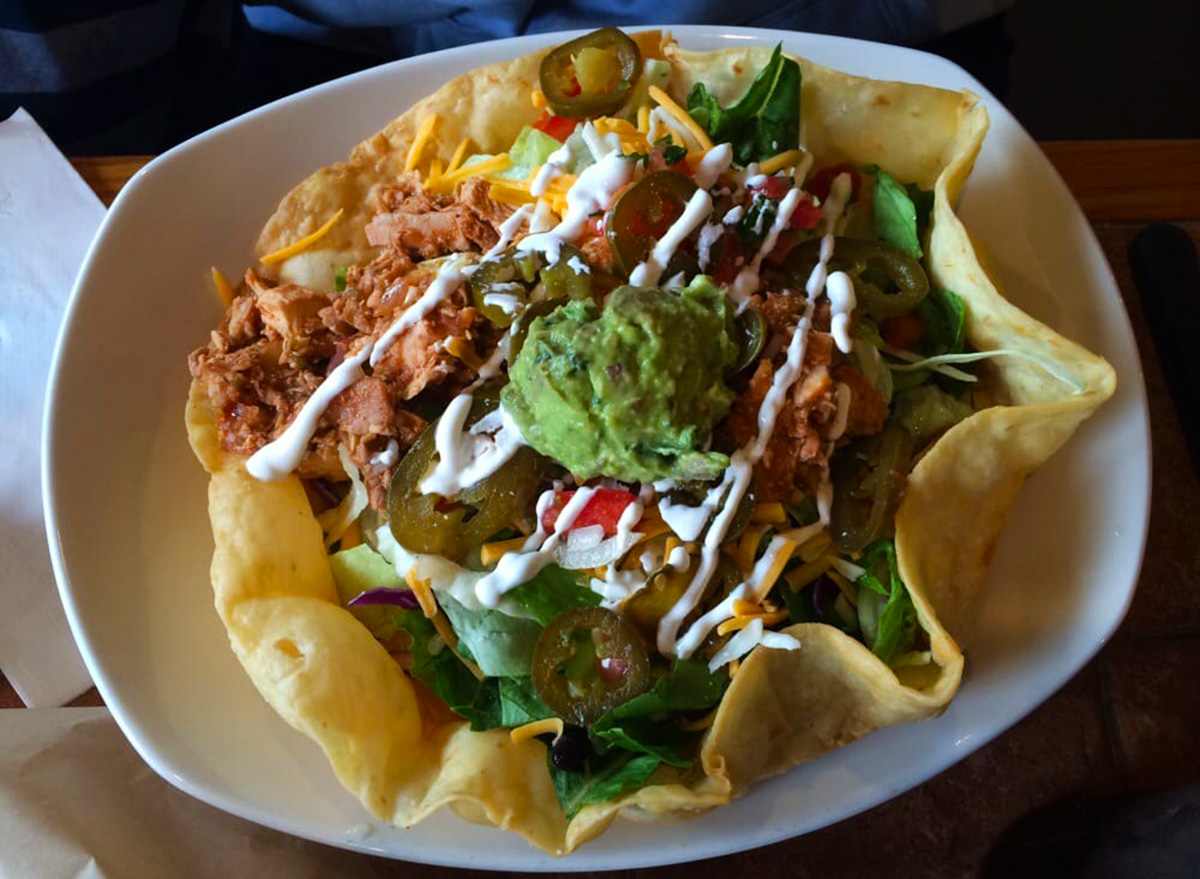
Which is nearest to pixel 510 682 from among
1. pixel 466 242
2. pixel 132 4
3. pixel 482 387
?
pixel 482 387

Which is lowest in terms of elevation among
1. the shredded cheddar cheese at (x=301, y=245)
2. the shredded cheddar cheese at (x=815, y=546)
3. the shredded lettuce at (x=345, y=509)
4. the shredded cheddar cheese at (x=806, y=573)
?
the shredded cheddar cheese at (x=806, y=573)

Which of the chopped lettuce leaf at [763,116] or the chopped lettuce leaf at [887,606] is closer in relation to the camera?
the chopped lettuce leaf at [887,606]

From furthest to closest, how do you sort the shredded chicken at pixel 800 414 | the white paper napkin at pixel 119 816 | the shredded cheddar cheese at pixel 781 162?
the shredded cheddar cheese at pixel 781 162 < the white paper napkin at pixel 119 816 < the shredded chicken at pixel 800 414

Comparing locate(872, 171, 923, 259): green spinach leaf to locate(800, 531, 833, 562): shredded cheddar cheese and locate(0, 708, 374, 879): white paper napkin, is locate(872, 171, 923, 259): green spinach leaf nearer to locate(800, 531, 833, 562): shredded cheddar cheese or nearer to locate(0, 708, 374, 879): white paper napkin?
locate(800, 531, 833, 562): shredded cheddar cheese

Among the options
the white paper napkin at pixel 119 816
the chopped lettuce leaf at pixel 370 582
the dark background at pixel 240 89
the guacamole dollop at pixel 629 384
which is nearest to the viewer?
the guacamole dollop at pixel 629 384

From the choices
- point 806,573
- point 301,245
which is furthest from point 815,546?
point 301,245

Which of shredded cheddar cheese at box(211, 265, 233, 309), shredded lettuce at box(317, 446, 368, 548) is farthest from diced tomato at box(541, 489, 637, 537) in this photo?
shredded cheddar cheese at box(211, 265, 233, 309)

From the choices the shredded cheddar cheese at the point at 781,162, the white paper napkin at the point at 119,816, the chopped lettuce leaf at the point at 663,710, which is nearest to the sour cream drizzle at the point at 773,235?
the shredded cheddar cheese at the point at 781,162

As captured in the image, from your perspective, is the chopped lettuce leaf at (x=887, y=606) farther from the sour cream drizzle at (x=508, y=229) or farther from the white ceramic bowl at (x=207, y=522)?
the sour cream drizzle at (x=508, y=229)
